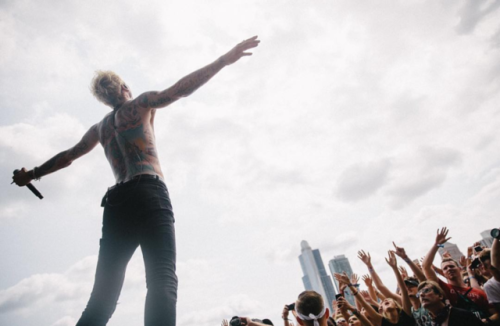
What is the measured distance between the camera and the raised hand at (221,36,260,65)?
7.66ft

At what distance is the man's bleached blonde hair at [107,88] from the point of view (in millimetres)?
2807

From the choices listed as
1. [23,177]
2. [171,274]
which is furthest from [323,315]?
[23,177]

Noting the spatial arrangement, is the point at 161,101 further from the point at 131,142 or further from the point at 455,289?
the point at 455,289

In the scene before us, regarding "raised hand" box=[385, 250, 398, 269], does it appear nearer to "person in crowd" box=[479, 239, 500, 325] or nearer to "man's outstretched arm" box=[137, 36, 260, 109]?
"person in crowd" box=[479, 239, 500, 325]

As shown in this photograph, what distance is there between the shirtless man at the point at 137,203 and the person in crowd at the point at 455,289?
16.7ft

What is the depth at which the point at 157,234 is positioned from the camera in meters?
2.00

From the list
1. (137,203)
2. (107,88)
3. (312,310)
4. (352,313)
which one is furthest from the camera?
(352,313)

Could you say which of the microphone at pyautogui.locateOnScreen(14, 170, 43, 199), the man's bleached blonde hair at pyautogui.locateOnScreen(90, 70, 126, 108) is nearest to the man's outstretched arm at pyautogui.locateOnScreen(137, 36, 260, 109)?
the man's bleached blonde hair at pyautogui.locateOnScreen(90, 70, 126, 108)

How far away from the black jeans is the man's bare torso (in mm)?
173

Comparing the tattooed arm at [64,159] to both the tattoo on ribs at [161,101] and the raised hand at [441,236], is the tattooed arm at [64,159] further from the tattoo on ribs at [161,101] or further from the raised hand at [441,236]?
the raised hand at [441,236]

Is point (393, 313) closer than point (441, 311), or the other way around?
point (441, 311)

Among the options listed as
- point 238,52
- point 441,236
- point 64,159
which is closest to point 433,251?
point 441,236

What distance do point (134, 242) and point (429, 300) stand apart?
4.31m

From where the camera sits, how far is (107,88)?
2811mm
